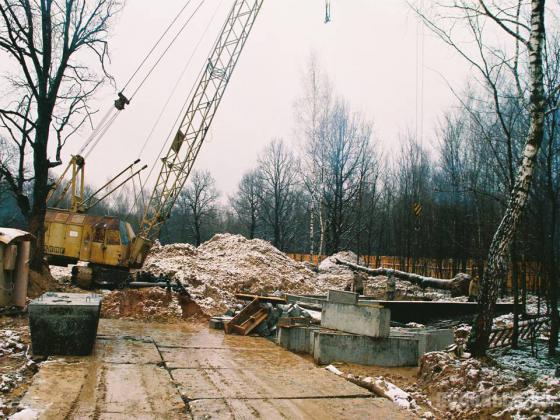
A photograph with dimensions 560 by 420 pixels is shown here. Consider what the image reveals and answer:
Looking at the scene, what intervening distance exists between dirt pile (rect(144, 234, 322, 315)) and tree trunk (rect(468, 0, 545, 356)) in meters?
11.0

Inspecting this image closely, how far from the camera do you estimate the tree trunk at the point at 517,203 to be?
843cm

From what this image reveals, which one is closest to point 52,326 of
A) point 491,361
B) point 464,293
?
point 491,361

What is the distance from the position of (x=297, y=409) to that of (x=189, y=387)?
5.59 ft

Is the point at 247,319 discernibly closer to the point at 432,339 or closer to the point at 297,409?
the point at 432,339

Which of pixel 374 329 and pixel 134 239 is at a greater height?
pixel 134 239

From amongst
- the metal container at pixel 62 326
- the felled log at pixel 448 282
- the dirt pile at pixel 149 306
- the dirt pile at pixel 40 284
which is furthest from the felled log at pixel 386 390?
the felled log at pixel 448 282

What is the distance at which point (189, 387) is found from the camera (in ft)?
23.8

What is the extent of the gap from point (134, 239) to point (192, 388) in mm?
15534

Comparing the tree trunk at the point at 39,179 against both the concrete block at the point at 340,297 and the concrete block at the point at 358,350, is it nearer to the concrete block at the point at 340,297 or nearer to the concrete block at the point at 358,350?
the concrete block at the point at 340,297

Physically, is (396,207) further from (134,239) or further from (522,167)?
(522,167)

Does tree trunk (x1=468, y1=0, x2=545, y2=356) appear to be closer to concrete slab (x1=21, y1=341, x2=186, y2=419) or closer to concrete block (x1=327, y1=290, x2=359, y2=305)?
concrete block (x1=327, y1=290, x2=359, y2=305)

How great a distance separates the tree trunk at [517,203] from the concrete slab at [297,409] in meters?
2.45

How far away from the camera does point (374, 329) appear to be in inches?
416

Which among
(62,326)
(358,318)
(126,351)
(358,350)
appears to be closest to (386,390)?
(358,350)
